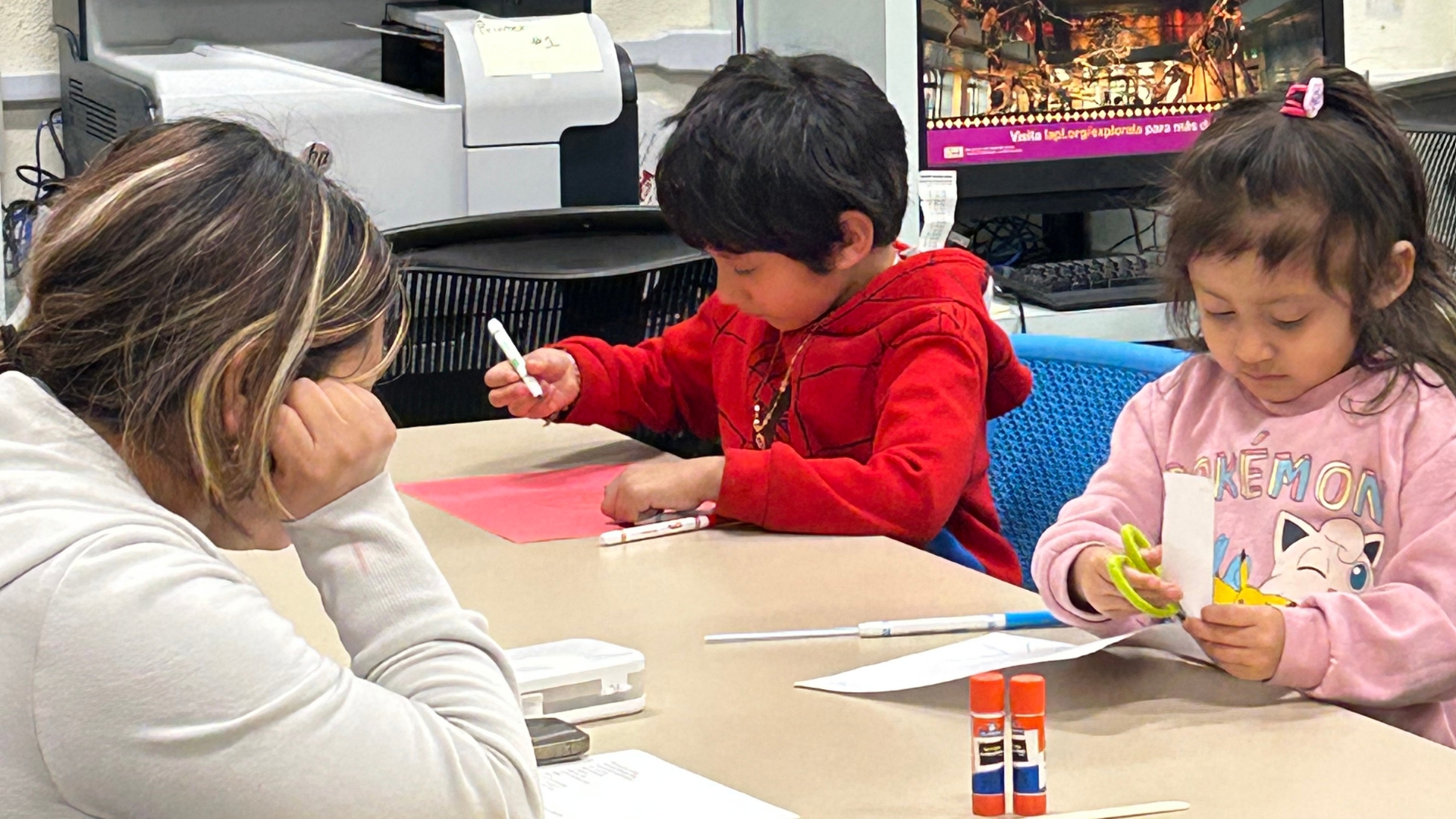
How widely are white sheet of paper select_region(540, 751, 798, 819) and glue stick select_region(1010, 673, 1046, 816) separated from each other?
11cm

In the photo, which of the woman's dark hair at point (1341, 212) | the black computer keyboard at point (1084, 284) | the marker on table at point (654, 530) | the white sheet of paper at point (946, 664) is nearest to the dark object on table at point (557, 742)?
the white sheet of paper at point (946, 664)

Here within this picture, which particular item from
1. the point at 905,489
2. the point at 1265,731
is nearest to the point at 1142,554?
the point at 1265,731

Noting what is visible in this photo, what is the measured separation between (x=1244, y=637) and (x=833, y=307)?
0.68m

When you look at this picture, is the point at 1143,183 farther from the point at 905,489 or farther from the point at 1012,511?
the point at 905,489

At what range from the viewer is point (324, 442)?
77cm

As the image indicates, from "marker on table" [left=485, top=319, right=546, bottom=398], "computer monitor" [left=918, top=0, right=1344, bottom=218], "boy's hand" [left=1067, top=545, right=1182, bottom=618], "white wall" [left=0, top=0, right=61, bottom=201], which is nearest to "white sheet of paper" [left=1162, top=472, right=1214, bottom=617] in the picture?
"boy's hand" [left=1067, top=545, right=1182, bottom=618]

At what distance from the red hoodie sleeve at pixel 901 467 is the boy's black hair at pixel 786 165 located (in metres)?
0.14

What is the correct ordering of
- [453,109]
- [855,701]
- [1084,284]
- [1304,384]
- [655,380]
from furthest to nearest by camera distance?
[1084,284] < [453,109] < [655,380] < [1304,384] < [855,701]

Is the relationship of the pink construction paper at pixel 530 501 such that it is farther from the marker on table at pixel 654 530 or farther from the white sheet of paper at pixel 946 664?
the white sheet of paper at pixel 946 664

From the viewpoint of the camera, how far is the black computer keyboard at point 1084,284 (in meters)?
2.48

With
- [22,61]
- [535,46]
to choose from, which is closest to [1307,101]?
[535,46]

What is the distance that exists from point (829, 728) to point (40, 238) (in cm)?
48

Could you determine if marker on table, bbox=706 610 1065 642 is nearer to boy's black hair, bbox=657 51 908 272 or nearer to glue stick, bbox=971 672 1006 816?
glue stick, bbox=971 672 1006 816

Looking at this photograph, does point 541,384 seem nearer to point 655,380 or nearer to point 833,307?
point 655,380
